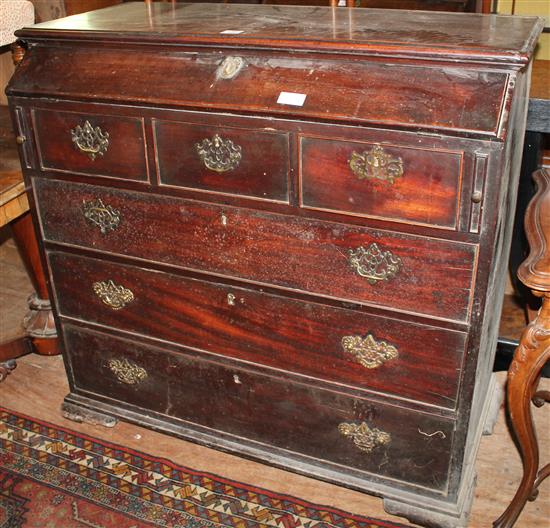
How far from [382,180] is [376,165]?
3 centimetres

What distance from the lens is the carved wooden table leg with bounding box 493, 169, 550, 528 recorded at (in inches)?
58.1

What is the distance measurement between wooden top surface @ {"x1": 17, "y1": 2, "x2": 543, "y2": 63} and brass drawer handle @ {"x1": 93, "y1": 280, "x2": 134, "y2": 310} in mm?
669

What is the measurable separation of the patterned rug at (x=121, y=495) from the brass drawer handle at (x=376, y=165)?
3.23 ft

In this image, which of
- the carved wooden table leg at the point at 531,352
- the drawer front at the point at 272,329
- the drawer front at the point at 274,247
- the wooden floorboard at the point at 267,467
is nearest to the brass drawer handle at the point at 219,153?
the drawer front at the point at 274,247

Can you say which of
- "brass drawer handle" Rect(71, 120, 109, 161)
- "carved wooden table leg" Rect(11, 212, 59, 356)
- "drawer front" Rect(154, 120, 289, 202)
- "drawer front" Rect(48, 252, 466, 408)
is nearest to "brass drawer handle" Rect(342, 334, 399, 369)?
"drawer front" Rect(48, 252, 466, 408)

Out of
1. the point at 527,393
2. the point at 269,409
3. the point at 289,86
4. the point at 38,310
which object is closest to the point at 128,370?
the point at 269,409

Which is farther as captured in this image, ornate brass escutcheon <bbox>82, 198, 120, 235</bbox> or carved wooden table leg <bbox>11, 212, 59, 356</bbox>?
carved wooden table leg <bbox>11, 212, 59, 356</bbox>

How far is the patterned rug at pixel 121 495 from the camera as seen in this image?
1.93 m

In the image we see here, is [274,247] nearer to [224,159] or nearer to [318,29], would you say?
[224,159]

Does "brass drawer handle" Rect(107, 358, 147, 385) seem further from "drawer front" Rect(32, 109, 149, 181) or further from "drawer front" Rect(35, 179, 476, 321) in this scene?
"drawer front" Rect(32, 109, 149, 181)

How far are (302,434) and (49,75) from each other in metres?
1.15

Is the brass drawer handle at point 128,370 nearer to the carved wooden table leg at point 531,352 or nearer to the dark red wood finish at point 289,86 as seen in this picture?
the dark red wood finish at point 289,86

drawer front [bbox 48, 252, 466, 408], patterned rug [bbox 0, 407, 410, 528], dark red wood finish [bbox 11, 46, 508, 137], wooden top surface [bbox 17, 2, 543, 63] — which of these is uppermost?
wooden top surface [bbox 17, 2, 543, 63]

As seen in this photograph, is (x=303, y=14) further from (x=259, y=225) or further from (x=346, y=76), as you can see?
(x=259, y=225)
